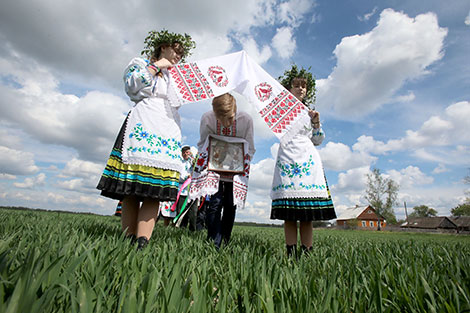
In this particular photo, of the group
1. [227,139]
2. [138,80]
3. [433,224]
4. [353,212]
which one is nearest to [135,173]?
[138,80]

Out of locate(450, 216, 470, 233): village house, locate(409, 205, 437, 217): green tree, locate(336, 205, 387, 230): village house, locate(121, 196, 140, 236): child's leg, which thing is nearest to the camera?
locate(121, 196, 140, 236): child's leg

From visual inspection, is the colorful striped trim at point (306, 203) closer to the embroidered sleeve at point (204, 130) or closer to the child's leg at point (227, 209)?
the child's leg at point (227, 209)

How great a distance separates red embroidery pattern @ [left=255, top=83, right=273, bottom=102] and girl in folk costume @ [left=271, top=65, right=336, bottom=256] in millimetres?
A: 565

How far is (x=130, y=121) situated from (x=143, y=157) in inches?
16.2

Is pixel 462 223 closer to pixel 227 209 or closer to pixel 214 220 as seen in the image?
pixel 227 209

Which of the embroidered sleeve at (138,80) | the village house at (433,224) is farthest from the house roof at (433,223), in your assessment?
the embroidered sleeve at (138,80)

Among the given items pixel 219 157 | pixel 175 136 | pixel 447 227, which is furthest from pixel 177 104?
pixel 447 227

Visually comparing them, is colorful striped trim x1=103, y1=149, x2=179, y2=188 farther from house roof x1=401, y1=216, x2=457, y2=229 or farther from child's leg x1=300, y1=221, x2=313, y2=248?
house roof x1=401, y1=216, x2=457, y2=229

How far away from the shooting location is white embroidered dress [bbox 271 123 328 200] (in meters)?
2.76

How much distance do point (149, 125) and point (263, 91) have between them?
1500mm

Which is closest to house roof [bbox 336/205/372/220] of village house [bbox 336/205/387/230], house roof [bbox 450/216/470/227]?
village house [bbox 336/205/387/230]

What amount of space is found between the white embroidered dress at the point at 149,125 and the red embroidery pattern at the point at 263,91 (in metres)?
1.13

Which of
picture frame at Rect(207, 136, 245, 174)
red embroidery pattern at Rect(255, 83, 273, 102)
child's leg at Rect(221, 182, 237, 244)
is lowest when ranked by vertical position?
child's leg at Rect(221, 182, 237, 244)

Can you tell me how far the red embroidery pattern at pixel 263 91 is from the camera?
3.11 metres
